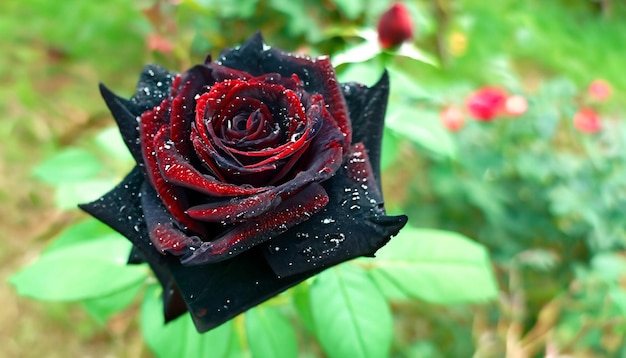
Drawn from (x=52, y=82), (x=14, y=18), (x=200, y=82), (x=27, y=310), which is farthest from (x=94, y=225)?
(x=14, y=18)

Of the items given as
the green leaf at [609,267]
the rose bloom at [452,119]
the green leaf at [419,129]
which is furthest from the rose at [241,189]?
the rose bloom at [452,119]

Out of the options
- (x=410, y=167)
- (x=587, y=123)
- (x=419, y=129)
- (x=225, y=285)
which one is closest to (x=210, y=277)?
(x=225, y=285)

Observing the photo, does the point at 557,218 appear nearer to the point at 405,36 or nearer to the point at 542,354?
the point at 542,354

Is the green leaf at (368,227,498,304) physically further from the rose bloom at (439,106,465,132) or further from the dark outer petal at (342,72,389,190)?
the rose bloom at (439,106,465,132)

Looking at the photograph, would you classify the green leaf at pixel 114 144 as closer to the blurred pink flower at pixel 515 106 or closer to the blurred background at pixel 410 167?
the blurred background at pixel 410 167

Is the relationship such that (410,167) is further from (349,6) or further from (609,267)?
(609,267)

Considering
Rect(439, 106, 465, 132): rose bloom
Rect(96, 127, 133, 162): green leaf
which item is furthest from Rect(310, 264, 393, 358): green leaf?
Rect(439, 106, 465, 132): rose bloom
